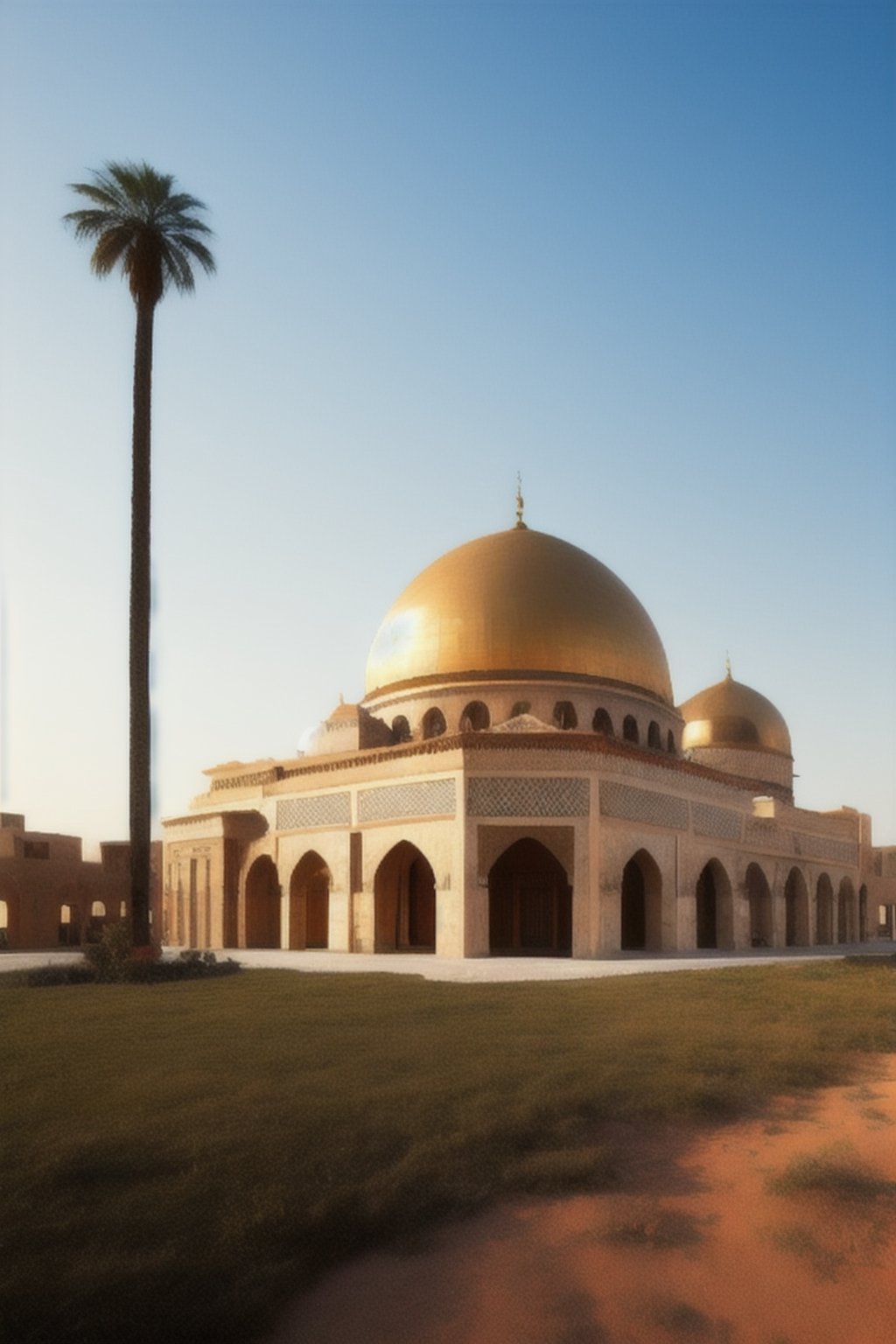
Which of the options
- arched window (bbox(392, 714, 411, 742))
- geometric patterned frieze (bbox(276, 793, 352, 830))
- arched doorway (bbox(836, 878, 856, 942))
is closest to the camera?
geometric patterned frieze (bbox(276, 793, 352, 830))

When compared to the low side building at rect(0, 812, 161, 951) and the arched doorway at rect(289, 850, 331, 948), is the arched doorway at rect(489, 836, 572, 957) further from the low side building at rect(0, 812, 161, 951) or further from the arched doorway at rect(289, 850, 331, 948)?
the low side building at rect(0, 812, 161, 951)

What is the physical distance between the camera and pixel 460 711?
2878 centimetres

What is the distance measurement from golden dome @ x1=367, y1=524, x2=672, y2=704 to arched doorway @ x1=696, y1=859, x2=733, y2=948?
16.9 ft

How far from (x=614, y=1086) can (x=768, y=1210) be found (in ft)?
6.20

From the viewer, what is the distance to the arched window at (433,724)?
29172mm

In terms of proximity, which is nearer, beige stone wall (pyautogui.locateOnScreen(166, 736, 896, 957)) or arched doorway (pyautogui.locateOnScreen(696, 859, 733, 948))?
beige stone wall (pyautogui.locateOnScreen(166, 736, 896, 957))

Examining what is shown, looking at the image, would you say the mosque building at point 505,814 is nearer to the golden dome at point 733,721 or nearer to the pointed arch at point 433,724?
the pointed arch at point 433,724

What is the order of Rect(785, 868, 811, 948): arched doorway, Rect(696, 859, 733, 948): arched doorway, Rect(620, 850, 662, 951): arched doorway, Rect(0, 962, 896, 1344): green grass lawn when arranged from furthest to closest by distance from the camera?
Rect(785, 868, 811, 948): arched doorway, Rect(696, 859, 733, 948): arched doorway, Rect(620, 850, 662, 951): arched doorway, Rect(0, 962, 896, 1344): green grass lawn

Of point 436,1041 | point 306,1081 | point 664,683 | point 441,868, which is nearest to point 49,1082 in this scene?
point 306,1081

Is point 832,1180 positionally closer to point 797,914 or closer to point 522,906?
point 522,906

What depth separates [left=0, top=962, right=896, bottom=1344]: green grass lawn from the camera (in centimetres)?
462

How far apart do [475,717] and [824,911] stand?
46.3 feet

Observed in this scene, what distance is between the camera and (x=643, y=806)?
80.0ft

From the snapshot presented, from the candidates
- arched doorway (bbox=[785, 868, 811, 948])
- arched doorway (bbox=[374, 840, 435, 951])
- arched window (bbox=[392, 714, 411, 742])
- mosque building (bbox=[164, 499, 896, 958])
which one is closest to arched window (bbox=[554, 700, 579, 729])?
mosque building (bbox=[164, 499, 896, 958])
